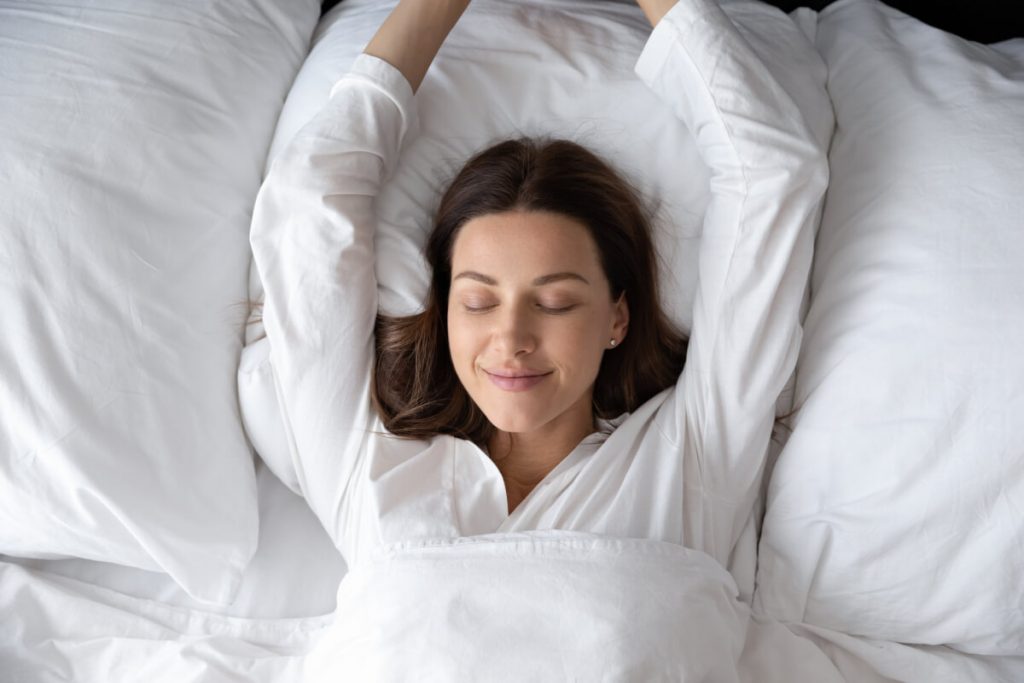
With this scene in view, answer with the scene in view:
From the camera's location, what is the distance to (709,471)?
1.26 metres

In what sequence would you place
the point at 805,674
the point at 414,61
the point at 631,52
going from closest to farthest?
Result: the point at 805,674
the point at 414,61
the point at 631,52

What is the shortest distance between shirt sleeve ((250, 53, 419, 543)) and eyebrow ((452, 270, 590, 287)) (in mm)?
169

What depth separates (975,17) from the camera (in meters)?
1.57

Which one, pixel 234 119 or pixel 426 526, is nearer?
pixel 426 526

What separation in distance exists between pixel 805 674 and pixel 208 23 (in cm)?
125

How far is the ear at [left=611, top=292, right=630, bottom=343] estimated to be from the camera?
128cm

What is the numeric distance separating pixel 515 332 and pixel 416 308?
229mm

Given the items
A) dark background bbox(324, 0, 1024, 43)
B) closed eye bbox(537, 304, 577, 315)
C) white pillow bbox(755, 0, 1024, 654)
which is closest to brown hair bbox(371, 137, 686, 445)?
closed eye bbox(537, 304, 577, 315)

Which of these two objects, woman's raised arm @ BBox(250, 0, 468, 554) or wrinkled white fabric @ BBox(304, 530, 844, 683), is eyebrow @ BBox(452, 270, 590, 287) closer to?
woman's raised arm @ BBox(250, 0, 468, 554)

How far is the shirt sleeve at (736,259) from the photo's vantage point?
121 cm

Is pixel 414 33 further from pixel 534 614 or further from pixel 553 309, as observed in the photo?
pixel 534 614

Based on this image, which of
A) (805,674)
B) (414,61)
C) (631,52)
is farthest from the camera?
(631,52)

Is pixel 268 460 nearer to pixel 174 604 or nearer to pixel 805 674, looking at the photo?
pixel 174 604

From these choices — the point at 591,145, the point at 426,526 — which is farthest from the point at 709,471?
the point at 591,145
